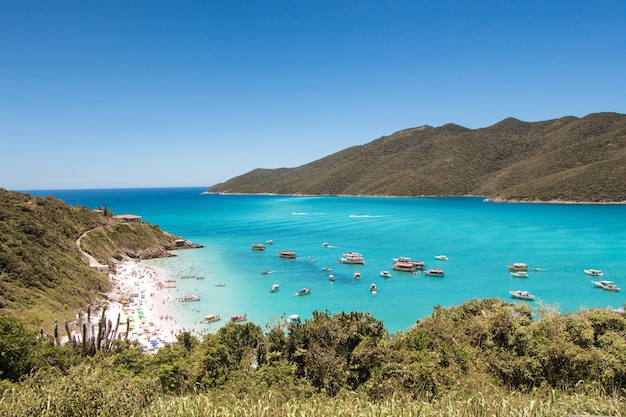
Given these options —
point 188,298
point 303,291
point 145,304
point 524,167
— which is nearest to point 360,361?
point 303,291

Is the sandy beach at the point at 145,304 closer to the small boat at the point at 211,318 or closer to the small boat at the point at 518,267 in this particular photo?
the small boat at the point at 211,318

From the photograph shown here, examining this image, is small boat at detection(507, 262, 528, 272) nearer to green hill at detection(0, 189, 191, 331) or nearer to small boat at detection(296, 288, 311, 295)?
small boat at detection(296, 288, 311, 295)

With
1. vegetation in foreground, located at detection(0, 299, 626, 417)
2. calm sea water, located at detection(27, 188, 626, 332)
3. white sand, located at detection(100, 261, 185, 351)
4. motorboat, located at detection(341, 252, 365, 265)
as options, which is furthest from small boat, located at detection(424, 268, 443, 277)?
white sand, located at detection(100, 261, 185, 351)

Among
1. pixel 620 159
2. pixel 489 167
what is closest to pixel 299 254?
pixel 620 159

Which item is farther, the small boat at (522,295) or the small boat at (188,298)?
the small boat at (188,298)

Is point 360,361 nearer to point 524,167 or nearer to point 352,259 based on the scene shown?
point 352,259

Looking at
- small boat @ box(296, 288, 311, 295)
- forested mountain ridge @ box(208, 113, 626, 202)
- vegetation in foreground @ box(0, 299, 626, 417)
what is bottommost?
small boat @ box(296, 288, 311, 295)

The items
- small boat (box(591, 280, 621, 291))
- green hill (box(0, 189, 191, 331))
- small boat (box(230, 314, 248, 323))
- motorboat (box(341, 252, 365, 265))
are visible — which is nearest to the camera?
green hill (box(0, 189, 191, 331))

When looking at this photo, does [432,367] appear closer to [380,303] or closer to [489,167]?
[380,303]

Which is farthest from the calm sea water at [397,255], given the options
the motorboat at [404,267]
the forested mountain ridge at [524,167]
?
the forested mountain ridge at [524,167]
